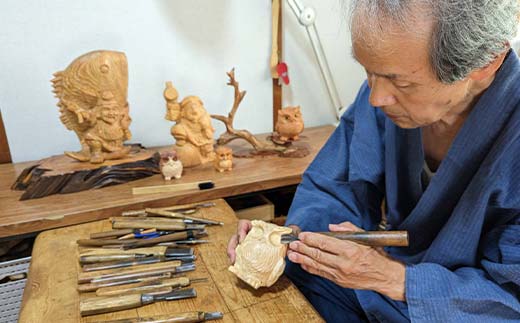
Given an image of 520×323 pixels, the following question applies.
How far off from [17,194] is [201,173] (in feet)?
2.15

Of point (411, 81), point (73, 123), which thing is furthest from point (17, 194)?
point (411, 81)

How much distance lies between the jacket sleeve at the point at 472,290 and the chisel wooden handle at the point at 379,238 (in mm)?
73

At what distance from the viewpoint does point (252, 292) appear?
912mm

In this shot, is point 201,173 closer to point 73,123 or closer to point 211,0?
point 73,123

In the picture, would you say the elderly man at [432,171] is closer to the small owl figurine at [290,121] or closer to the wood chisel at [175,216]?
the wood chisel at [175,216]

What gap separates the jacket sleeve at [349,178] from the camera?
1.12 metres

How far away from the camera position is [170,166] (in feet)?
4.74

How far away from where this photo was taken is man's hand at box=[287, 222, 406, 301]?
85 centimetres

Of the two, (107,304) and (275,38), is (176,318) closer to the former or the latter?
(107,304)

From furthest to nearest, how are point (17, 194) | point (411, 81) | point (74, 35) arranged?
point (74, 35) < point (17, 194) < point (411, 81)

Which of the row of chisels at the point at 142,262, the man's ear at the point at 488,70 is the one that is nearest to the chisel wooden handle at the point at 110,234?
the row of chisels at the point at 142,262

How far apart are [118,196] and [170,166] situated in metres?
0.22

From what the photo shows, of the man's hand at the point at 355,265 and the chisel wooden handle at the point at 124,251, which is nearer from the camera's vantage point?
the man's hand at the point at 355,265

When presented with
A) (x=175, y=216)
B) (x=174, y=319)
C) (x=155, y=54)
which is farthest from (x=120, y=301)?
(x=155, y=54)
